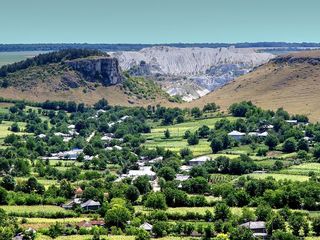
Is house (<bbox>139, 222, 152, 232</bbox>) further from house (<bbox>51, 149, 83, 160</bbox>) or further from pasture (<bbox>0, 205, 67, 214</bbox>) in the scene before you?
house (<bbox>51, 149, 83, 160</bbox>)

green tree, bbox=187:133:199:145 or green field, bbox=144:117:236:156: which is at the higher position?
green tree, bbox=187:133:199:145

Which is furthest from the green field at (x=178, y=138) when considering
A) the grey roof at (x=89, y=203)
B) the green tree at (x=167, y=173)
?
the grey roof at (x=89, y=203)

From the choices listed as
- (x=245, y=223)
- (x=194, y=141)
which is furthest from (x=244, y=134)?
(x=245, y=223)

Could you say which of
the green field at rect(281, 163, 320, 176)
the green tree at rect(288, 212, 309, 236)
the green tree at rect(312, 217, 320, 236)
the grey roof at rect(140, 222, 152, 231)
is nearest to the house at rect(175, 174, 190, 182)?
the green field at rect(281, 163, 320, 176)

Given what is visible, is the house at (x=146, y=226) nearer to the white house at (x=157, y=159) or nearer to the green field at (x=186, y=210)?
the green field at (x=186, y=210)

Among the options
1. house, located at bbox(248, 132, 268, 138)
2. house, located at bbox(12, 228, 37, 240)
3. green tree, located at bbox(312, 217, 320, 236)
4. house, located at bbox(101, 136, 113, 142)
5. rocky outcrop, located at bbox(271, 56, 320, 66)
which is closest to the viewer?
house, located at bbox(12, 228, 37, 240)

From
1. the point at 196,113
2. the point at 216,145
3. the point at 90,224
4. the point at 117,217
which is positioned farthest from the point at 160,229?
the point at 196,113

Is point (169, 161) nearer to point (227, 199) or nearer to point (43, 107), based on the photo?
point (227, 199)
